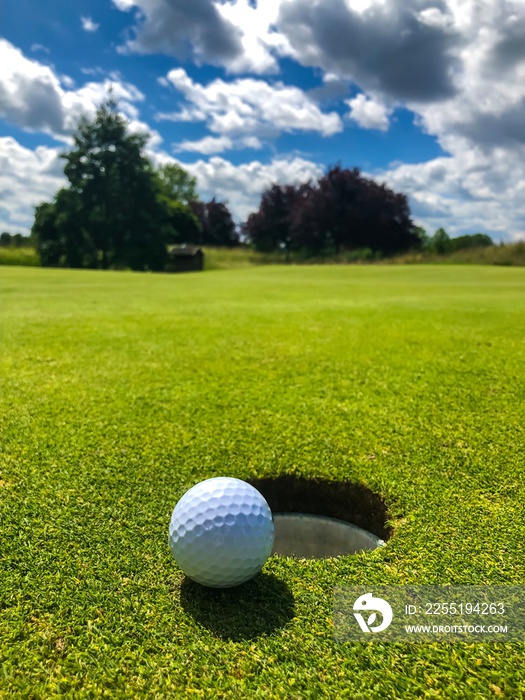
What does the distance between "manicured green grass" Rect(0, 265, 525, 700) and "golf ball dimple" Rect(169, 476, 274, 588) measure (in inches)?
3.9

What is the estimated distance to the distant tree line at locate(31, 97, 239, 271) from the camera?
4331 cm

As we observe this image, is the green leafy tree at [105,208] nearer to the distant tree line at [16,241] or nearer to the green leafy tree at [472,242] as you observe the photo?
the distant tree line at [16,241]

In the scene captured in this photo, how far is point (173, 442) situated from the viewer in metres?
3.17

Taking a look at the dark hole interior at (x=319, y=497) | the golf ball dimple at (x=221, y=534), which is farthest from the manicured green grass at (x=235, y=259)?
the golf ball dimple at (x=221, y=534)

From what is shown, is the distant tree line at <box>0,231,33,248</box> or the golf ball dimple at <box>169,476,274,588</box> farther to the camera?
the distant tree line at <box>0,231,33,248</box>

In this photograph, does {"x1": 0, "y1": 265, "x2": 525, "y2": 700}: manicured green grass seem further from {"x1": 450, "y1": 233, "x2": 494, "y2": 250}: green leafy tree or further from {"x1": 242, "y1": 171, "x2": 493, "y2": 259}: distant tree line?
{"x1": 242, "y1": 171, "x2": 493, "y2": 259}: distant tree line

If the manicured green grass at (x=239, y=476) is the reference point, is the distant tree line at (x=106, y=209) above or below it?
above

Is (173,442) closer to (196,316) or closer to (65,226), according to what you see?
(196,316)

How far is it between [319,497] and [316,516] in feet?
0.45

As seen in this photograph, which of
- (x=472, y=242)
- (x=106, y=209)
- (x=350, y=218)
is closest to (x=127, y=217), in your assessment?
(x=106, y=209)

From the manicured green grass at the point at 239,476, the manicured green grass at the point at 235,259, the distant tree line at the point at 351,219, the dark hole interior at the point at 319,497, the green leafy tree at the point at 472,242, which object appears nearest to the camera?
the manicured green grass at the point at 239,476

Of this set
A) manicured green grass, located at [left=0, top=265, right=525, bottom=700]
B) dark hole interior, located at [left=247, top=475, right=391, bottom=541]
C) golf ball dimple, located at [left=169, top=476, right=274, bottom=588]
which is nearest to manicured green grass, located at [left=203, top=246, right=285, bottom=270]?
manicured green grass, located at [left=0, top=265, right=525, bottom=700]

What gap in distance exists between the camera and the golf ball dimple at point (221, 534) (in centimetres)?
190

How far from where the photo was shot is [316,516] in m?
2.89
